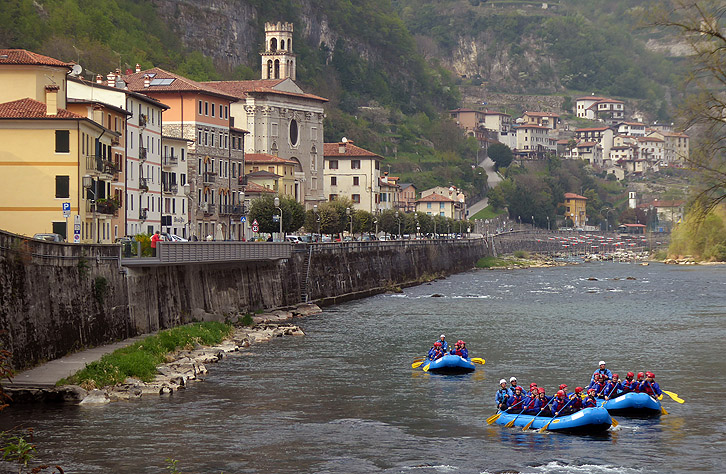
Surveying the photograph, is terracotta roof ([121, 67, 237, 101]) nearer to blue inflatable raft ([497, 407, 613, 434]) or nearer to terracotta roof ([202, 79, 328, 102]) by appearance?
terracotta roof ([202, 79, 328, 102])

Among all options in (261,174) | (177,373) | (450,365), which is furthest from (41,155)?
(261,174)

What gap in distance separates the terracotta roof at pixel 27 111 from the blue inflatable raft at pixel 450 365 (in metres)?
23.9

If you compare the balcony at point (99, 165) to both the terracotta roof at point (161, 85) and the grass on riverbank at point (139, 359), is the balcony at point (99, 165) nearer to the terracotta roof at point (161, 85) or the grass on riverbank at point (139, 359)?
the grass on riverbank at point (139, 359)

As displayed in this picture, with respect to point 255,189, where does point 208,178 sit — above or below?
above

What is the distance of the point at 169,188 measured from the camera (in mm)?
98375

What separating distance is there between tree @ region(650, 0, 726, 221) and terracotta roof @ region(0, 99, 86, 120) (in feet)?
110

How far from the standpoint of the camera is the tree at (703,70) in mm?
40531

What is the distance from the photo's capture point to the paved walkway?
40125 millimetres

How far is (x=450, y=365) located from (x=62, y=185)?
2440 centimetres

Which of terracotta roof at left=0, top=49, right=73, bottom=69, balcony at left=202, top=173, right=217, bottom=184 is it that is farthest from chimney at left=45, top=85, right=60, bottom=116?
balcony at left=202, top=173, right=217, bottom=184

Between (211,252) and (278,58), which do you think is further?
(278,58)

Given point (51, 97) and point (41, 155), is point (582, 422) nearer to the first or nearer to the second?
point (41, 155)

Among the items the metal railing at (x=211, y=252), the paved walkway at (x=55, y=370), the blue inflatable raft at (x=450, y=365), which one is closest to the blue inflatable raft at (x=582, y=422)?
the blue inflatable raft at (x=450, y=365)

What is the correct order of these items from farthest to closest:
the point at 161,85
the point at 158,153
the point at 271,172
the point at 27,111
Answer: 1. the point at 271,172
2. the point at 161,85
3. the point at 158,153
4. the point at 27,111
